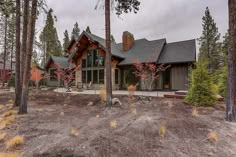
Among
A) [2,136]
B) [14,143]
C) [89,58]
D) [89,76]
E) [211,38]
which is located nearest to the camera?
[14,143]

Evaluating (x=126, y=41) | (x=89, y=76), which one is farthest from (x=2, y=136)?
(x=126, y=41)

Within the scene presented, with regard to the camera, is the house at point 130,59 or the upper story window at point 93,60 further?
the upper story window at point 93,60

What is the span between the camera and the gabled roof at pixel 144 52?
13.8m

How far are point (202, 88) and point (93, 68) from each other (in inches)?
439

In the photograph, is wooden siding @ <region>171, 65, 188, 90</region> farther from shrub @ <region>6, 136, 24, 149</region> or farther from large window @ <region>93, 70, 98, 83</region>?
shrub @ <region>6, 136, 24, 149</region>

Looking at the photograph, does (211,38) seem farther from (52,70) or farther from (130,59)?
(52,70)

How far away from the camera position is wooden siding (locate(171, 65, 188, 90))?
A: 12797 mm

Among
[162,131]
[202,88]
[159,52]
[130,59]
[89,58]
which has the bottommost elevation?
[162,131]

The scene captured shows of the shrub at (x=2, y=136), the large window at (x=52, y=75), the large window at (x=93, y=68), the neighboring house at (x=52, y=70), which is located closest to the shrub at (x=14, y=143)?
the shrub at (x=2, y=136)

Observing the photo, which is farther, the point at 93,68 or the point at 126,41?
the point at 126,41

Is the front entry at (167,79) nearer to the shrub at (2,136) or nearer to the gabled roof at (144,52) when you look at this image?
the gabled roof at (144,52)

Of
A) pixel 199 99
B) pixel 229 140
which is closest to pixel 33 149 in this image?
pixel 229 140

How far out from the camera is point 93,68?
16.1 meters

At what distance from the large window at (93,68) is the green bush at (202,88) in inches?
376
